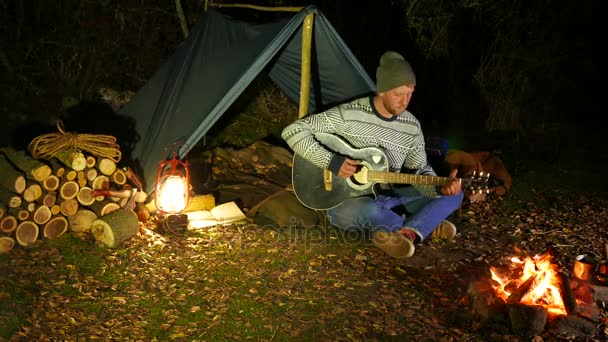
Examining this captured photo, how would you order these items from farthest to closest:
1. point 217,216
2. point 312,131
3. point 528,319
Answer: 1. point 217,216
2. point 312,131
3. point 528,319

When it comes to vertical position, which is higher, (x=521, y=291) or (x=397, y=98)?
(x=397, y=98)

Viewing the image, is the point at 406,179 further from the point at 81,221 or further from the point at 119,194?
the point at 81,221

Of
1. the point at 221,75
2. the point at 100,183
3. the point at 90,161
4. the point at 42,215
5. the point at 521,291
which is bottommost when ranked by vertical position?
the point at 521,291

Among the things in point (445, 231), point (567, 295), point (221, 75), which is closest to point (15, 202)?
point (221, 75)

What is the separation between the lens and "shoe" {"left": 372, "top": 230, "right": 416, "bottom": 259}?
504 cm

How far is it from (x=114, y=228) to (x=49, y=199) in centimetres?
66

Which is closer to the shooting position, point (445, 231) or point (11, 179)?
point (11, 179)

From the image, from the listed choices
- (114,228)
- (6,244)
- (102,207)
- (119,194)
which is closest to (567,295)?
(114,228)

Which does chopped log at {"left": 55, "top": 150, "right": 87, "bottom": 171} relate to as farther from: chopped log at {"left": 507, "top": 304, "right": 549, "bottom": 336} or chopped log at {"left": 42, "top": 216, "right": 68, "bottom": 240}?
chopped log at {"left": 507, "top": 304, "right": 549, "bottom": 336}

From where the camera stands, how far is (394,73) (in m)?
4.84

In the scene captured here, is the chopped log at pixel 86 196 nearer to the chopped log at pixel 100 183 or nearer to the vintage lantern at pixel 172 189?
the chopped log at pixel 100 183

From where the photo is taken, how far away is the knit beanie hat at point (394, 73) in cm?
484

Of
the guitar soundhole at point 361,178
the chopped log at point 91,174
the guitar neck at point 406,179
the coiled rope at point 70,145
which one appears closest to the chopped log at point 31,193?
the coiled rope at point 70,145

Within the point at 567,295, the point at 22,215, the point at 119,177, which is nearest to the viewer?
the point at 567,295
